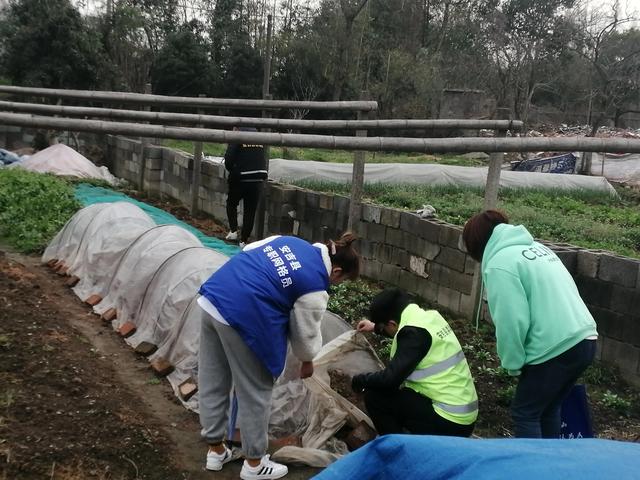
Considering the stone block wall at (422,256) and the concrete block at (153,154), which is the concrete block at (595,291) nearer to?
the stone block wall at (422,256)

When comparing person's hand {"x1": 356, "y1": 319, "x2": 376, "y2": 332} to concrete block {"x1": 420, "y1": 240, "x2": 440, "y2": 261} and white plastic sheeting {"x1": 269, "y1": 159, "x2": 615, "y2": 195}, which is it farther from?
white plastic sheeting {"x1": 269, "y1": 159, "x2": 615, "y2": 195}

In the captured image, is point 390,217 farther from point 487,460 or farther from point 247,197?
point 487,460

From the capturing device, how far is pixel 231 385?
3.63 metres

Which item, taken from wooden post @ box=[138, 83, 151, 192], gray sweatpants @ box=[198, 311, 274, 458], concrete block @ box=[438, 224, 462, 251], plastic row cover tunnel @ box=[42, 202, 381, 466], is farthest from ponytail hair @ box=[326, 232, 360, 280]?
wooden post @ box=[138, 83, 151, 192]

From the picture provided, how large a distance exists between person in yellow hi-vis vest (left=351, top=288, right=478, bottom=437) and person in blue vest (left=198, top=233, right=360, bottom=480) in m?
0.40

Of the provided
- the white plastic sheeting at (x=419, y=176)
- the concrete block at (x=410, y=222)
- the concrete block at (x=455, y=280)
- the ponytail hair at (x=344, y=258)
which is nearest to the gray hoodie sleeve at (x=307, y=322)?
the ponytail hair at (x=344, y=258)

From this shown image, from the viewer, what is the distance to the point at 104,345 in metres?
5.32

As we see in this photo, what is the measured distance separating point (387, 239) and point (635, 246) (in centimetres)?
248

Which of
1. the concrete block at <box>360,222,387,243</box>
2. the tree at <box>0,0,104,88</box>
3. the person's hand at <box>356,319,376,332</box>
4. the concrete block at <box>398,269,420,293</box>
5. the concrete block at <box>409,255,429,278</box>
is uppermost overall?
the tree at <box>0,0,104,88</box>

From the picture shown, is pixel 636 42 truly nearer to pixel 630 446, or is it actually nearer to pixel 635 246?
pixel 635 246

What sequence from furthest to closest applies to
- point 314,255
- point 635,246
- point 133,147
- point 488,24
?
point 488,24 → point 133,147 → point 635,246 → point 314,255

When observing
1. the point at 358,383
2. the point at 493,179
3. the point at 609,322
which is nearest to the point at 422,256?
the point at 493,179

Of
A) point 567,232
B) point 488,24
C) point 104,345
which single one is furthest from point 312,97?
point 104,345

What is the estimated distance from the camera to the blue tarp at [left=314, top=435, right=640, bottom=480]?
1463 mm
